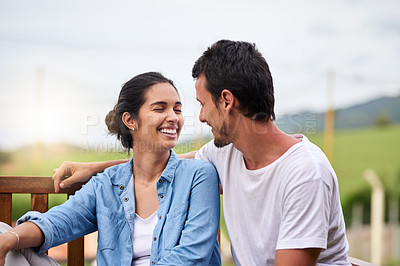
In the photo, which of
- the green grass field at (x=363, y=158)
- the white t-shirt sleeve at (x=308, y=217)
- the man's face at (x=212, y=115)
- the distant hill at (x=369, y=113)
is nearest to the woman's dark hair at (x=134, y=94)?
the man's face at (x=212, y=115)

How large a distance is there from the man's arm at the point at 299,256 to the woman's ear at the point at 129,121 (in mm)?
780

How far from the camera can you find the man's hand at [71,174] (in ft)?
5.62

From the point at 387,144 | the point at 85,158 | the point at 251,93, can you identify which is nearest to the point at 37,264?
the point at 251,93

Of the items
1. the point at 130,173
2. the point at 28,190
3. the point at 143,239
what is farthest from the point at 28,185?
the point at 143,239

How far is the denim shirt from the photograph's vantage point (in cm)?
144

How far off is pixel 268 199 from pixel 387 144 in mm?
13355

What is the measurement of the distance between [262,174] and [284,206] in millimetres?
134

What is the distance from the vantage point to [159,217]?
5.00ft

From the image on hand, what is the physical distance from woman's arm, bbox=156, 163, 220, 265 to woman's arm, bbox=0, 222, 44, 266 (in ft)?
1.39

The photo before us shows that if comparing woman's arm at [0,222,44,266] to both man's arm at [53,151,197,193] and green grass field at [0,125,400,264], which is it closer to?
man's arm at [53,151,197,193]

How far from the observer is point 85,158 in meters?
9.91

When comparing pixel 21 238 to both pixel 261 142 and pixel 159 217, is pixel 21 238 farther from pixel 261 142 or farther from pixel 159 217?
pixel 261 142

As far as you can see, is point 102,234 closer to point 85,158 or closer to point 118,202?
point 118,202

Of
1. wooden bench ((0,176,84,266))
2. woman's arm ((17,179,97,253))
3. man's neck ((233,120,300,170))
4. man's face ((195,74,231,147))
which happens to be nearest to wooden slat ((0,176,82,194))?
wooden bench ((0,176,84,266))
